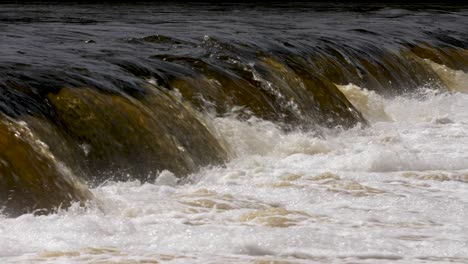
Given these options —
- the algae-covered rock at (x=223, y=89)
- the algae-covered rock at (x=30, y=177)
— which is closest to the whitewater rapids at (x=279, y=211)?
the algae-covered rock at (x=30, y=177)

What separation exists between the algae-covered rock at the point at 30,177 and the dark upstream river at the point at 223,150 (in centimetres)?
1

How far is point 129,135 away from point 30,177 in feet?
5.28

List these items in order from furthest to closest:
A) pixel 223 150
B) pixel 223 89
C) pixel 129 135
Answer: pixel 223 89 < pixel 223 150 < pixel 129 135

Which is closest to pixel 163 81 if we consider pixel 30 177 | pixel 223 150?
→ pixel 223 150

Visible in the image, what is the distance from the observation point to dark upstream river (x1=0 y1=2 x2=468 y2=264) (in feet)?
22.3

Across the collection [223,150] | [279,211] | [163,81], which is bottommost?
[223,150]

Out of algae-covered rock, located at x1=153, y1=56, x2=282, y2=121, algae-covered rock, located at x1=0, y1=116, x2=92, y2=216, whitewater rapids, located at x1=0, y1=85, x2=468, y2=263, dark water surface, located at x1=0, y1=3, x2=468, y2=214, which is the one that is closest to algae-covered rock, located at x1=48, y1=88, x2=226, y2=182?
dark water surface, located at x1=0, y1=3, x2=468, y2=214

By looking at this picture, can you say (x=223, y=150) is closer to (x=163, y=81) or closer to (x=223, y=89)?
(x=163, y=81)

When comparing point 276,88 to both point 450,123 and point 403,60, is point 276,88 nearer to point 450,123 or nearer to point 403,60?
point 450,123

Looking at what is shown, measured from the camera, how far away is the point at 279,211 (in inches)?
301

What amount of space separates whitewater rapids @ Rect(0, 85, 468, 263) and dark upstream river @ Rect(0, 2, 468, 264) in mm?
20

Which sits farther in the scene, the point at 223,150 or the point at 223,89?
the point at 223,89

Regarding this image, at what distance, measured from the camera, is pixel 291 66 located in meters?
13.2

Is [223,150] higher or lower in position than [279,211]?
lower
